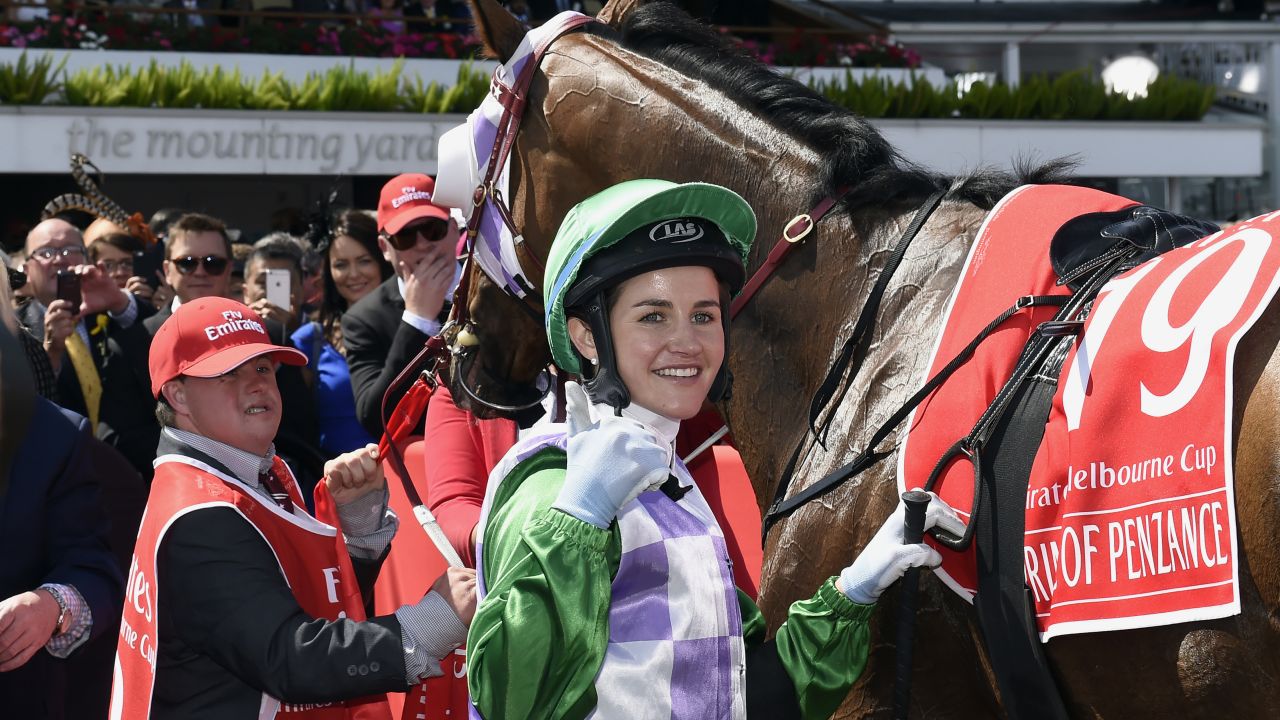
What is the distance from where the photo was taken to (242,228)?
1470cm

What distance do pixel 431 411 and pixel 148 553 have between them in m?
0.96

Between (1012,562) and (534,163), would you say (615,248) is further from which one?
(534,163)

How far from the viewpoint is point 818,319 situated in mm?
2645

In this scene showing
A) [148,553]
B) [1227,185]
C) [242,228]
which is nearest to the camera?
[148,553]

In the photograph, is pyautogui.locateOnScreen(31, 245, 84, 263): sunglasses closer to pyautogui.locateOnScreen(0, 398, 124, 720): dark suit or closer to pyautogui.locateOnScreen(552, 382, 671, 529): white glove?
pyautogui.locateOnScreen(0, 398, 124, 720): dark suit

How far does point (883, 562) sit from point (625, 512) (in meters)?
0.45

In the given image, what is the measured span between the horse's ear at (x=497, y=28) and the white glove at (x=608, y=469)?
1.53 m

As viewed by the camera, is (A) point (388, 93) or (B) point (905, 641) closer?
(B) point (905, 641)

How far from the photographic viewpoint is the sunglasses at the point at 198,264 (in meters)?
4.94

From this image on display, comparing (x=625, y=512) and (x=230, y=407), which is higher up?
(x=230, y=407)

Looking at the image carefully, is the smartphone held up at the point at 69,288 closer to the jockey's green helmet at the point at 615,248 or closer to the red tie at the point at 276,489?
the red tie at the point at 276,489

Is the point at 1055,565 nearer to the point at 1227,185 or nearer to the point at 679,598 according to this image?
the point at 679,598

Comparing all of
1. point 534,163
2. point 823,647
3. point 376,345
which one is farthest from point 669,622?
point 376,345

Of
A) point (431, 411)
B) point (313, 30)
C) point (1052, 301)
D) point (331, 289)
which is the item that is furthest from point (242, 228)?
point (1052, 301)
